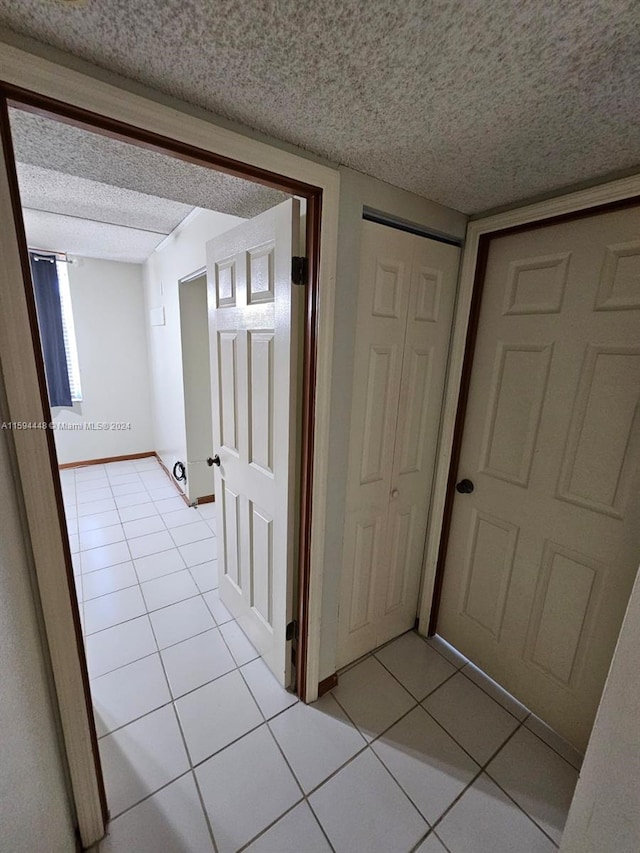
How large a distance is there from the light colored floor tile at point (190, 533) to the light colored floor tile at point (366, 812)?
1892mm

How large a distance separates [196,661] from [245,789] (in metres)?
0.63

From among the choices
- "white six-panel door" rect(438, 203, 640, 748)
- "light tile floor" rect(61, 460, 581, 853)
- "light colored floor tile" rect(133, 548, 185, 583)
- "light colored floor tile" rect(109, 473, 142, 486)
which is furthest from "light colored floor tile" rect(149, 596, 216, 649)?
"light colored floor tile" rect(109, 473, 142, 486)

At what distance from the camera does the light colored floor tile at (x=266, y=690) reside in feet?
5.06

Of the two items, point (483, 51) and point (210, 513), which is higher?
point (483, 51)

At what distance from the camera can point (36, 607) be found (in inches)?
36.5

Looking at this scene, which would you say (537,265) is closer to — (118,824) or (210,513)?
(118,824)

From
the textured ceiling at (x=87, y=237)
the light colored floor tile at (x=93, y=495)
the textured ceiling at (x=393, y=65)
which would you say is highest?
the textured ceiling at (x=87, y=237)

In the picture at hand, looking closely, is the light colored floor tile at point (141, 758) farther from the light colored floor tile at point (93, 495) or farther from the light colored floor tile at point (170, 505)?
the light colored floor tile at point (93, 495)

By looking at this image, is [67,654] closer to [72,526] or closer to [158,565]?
[158,565]

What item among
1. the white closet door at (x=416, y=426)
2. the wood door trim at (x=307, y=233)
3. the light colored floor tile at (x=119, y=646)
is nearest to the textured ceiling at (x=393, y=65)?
the wood door trim at (x=307, y=233)

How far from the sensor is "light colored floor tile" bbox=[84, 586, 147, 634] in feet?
6.43

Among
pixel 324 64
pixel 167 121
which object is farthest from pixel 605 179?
pixel 167 121

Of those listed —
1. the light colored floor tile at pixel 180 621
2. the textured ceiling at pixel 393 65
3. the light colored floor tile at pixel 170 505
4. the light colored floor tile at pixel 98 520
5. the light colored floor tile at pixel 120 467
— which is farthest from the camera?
the light colored floor tile at pixel 120 467

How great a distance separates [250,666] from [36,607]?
3.82ft
